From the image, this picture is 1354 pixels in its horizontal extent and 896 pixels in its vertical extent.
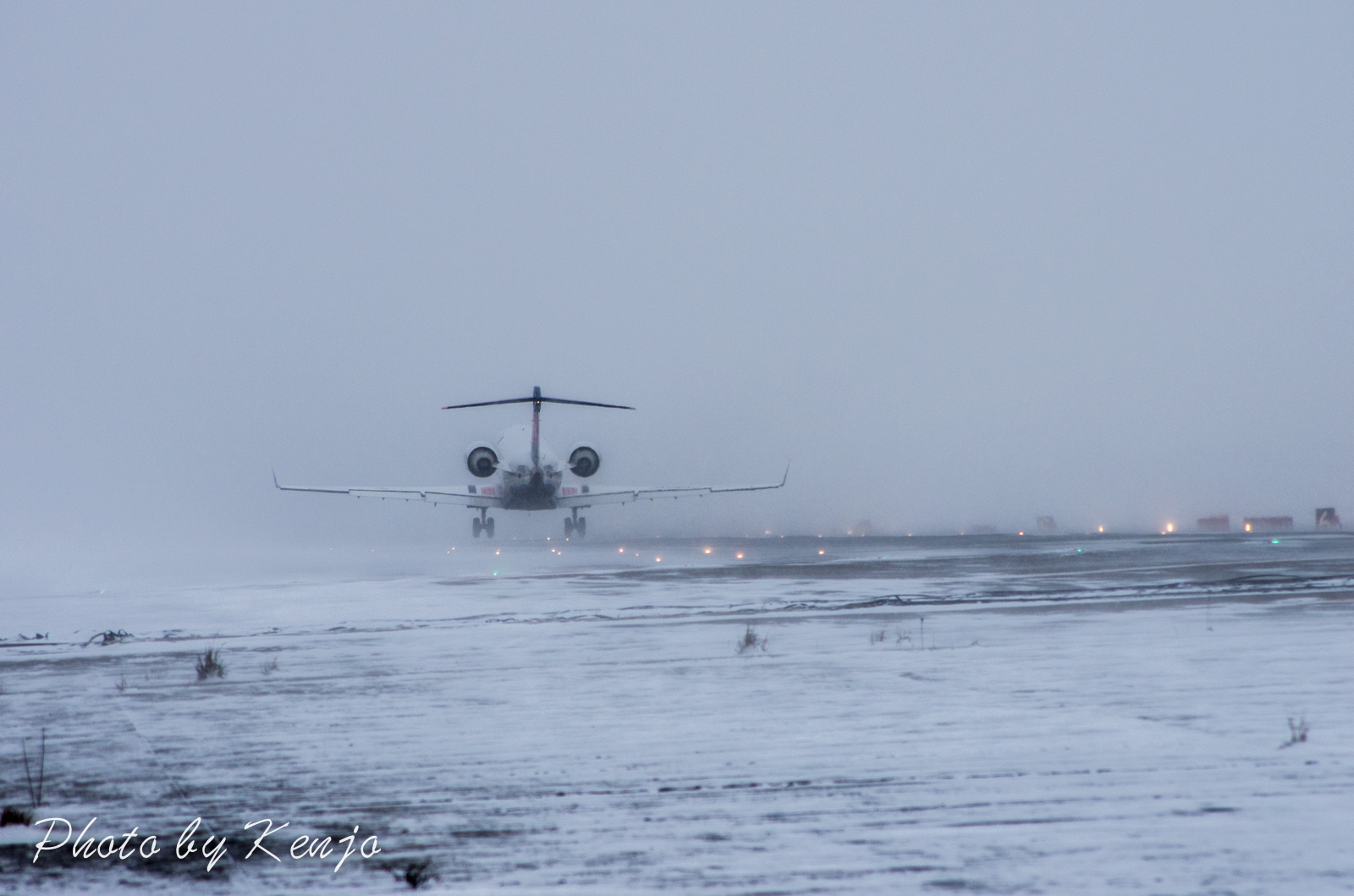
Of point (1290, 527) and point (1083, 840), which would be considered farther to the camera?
point (1290, 527)

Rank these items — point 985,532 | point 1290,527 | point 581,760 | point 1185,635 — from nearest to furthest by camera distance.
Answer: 1. point 581,760
2. point 1185,635
3. point 1290,527
4. point 985,532

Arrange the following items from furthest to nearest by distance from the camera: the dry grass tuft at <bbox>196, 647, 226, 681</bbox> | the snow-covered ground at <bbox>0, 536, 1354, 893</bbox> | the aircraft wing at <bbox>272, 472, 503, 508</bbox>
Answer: the aircraft wing at <bbox>272, 472, 503, 508</bbox>
the dry grass tuft at <bbox>196, 647, 226, 681</bbox>
the snow-covered ground at <bbox>0, 536, 1354, 893</bbox>

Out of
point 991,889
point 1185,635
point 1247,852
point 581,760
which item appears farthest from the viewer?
point 1185,635

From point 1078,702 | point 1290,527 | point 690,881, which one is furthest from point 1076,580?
point 1290,527

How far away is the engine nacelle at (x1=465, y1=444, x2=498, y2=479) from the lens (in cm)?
6031

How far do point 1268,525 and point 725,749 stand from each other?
300ft

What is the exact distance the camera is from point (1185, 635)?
14.3 m

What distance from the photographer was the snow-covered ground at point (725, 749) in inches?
210

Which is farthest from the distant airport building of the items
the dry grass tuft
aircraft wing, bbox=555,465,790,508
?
the dry grass tuft

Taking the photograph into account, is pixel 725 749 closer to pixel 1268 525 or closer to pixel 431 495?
pixel 431 495

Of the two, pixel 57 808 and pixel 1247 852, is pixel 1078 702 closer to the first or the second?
pixel 1247 852

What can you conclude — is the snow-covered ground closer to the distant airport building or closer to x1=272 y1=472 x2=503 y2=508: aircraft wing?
x1=272 y1=472 x2=503 y2=508: aircraft wing

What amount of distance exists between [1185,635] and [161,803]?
1331 cm

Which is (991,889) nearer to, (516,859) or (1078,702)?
(516,859)
